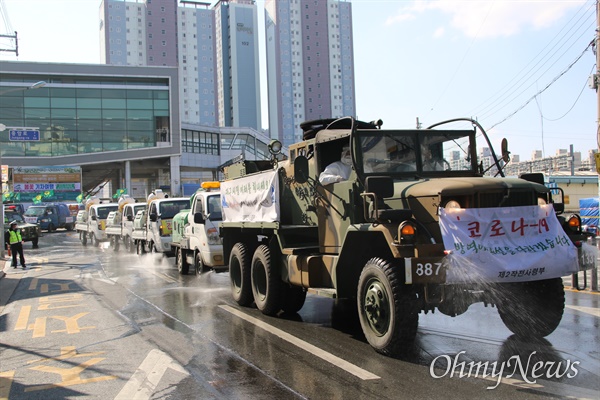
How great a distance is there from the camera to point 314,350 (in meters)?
6.62

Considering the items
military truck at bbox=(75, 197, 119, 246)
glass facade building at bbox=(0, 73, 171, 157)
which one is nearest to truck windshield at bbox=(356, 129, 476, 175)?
military truck at bbox=(75, 197, 119, 246)

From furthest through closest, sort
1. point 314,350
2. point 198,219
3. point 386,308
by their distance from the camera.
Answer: point 198,219 < point 314,350 < point 386,308

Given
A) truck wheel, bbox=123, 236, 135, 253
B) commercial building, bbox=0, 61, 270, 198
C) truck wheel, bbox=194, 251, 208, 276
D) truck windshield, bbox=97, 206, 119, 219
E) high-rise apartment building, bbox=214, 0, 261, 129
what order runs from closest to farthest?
truck wheel, bbox=194, 251, 208, 276 < truck wheel, bbox=123, 236, 135, 253 < truck windshield, bbox=97, 206, 119, 219 < commercial building, bbox=0, 61, 270, 198 < high-rise apartment building, bbox=214, 0, 261, 129

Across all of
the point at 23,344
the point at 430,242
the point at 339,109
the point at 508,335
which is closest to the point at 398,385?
the point at 430,242

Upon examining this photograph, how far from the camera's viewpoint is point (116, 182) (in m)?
71.7

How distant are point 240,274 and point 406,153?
4.15 meters

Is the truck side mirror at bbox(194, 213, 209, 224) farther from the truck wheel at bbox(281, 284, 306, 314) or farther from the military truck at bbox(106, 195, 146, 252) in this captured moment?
the military truck at bbox(106, 195, 146, 252)

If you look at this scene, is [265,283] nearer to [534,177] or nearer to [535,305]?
[535,305]

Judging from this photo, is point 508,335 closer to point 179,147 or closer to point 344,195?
point 344,195

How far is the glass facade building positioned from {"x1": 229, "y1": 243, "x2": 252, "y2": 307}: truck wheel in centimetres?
5471

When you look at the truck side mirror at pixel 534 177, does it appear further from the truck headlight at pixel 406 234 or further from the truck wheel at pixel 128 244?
the truck wheel at pixel 128 244

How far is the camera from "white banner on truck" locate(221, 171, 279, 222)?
344 inches

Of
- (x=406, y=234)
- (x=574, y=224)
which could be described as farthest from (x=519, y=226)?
(x=406, y=234)

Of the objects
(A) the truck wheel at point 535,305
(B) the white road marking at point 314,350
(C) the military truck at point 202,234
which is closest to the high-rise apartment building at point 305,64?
(C) the military truck at point 202,234
